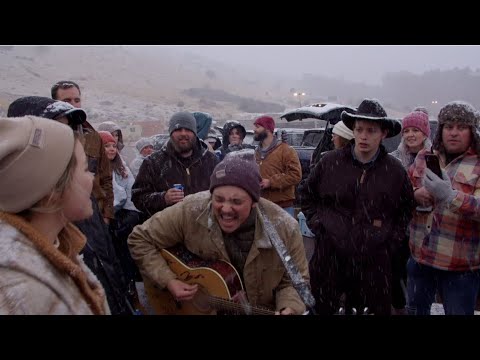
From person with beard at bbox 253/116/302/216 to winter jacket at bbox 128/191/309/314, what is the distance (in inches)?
108

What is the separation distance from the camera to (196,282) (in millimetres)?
2730

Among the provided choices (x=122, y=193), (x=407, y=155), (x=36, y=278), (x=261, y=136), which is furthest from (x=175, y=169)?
(x=36, y=278)

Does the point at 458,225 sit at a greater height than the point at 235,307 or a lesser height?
greater

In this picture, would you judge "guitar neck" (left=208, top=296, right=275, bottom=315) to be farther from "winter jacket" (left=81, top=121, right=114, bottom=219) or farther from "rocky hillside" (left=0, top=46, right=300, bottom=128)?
"rocky hillside" (left=0, top=46, right=300, bottom=128)

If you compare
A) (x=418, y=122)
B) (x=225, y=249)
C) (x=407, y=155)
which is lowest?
(x=225, y=249)

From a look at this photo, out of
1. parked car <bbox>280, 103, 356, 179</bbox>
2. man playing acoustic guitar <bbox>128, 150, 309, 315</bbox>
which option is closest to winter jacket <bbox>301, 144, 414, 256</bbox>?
man playing acoustic guitar <bbox>128, 150, 309, 315</bbox>

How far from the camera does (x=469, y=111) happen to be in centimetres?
300

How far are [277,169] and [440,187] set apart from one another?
3.04m

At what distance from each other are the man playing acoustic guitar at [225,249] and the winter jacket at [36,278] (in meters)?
1.17

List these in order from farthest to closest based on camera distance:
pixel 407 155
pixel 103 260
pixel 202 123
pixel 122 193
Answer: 1. pixel 202 123
2. pixel 122 193
3. pixel 407 155
4. pixel 103 260

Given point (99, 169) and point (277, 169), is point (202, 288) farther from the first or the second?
point (277, 169)

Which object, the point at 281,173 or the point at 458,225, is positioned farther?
the point at 281,173

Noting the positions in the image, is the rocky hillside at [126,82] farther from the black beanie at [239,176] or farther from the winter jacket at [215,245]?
the black beanie at [239,176]
